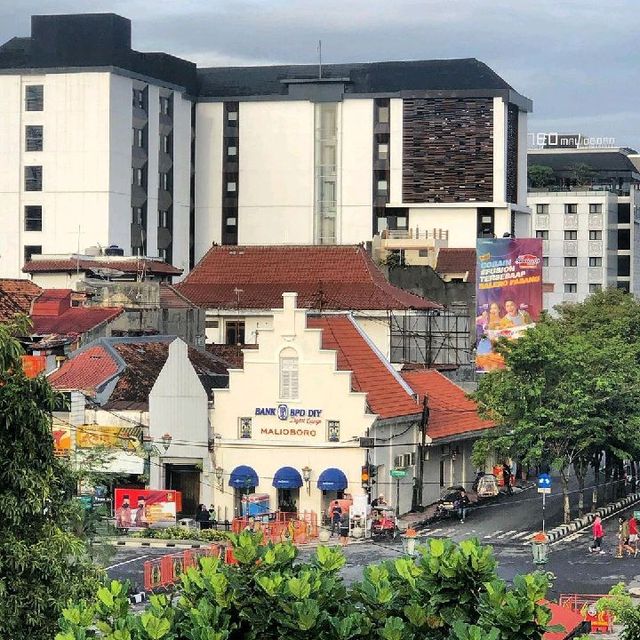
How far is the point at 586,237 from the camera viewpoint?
551ft

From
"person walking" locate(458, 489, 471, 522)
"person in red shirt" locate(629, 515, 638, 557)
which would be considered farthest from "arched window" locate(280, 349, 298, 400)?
"person in red shirt" locate(629, 515, 638, 557)

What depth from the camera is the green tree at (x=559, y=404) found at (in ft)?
214

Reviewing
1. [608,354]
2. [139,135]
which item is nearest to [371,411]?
[608,354]

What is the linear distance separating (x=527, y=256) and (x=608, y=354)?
70.0 ft

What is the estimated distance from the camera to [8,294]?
84.1m

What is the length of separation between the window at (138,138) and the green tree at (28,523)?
345 ft

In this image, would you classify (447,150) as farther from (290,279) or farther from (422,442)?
(422,442)

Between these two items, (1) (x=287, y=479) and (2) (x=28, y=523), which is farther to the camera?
(1) (x=287, y=479)

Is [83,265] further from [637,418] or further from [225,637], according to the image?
[225,637]

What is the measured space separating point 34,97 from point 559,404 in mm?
74403

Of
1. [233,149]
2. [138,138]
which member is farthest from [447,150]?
[138,138]

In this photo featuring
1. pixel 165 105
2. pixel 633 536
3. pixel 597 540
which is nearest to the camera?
pixel 597 540

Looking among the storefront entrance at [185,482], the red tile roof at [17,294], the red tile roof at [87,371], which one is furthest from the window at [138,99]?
the storefront entrance at [185,482]

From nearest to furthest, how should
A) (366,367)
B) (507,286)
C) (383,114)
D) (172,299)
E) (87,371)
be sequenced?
(366,367) < (87,371) < (507,286) < (172,299) < (383,114)
